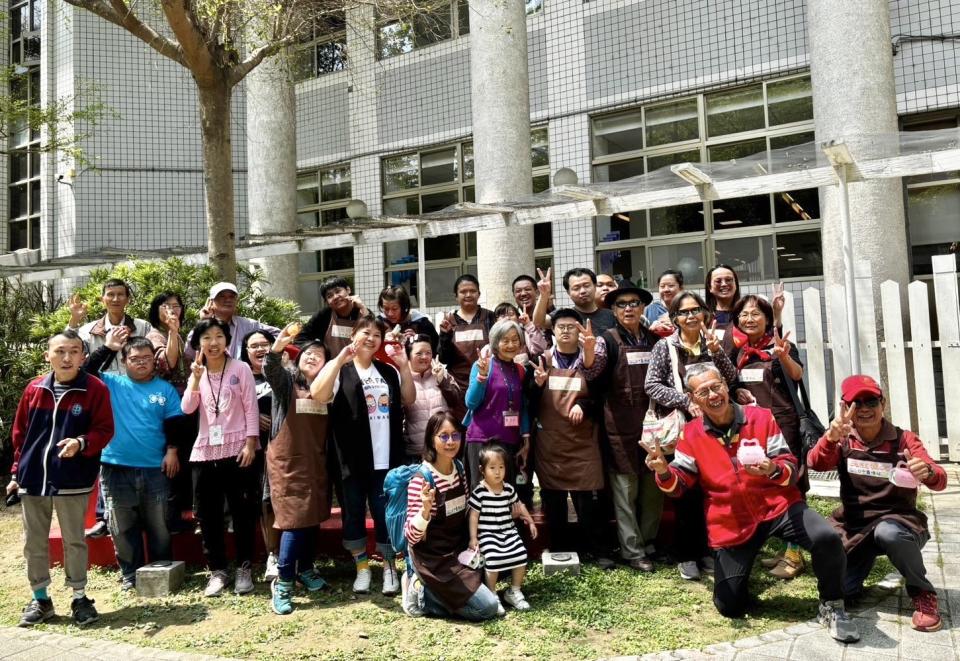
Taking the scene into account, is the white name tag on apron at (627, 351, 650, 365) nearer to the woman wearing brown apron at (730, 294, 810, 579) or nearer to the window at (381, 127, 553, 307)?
the woman wearing brown apron at (730, 294, 810, 579)

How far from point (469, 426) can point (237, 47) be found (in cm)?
456

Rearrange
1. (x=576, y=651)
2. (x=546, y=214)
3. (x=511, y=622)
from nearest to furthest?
(x=576, y=651) → (x=511, y=622) → (x=546, y=214)

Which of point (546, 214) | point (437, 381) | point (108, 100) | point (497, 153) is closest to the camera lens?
point (437, 381)

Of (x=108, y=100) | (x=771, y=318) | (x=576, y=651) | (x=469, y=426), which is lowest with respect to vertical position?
(x=576, y=651)

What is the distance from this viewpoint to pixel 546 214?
26.3 ft

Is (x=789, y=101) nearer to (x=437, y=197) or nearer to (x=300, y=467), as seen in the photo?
(x=437, y=197)

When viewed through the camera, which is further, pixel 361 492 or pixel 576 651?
pixel 361 492

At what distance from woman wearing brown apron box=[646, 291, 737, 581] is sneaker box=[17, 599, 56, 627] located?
3.87 meters

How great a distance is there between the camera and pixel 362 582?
15.7 feet

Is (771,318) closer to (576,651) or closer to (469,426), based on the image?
(469,426)

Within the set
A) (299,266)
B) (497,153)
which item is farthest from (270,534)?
(299,266)

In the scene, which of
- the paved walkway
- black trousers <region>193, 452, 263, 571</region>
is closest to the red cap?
the paved walkway

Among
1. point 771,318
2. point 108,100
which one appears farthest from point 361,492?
point 108,100

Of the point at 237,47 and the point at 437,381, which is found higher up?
the point at 237,47
